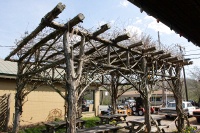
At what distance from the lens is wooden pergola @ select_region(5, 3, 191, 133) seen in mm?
6383

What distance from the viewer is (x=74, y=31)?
6.96 meters

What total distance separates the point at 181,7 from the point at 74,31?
15.7 ft

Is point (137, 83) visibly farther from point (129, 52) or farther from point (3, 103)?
point (3, 103)

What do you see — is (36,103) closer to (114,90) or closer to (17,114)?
(17,114)

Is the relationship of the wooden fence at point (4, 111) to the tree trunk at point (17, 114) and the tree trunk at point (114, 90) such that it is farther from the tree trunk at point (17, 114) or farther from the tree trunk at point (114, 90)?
the tree trunk at point (114, 90)

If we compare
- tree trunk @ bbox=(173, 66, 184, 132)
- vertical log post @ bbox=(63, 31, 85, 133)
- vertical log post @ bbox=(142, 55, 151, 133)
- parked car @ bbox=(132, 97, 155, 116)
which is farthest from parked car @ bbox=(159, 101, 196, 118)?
vertical log post @ bbox=(63, 31, 85, 133)

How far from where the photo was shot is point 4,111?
1415cm

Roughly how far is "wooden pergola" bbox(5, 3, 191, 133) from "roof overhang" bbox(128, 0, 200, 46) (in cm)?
348

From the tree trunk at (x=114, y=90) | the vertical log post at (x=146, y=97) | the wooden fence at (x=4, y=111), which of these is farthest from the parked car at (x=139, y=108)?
the wooden fence at (x=4, y=111)

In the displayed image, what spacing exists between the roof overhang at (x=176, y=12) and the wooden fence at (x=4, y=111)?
1369cm

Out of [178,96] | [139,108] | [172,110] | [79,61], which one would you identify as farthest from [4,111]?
[139,108]

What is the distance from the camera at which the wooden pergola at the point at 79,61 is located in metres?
6.38

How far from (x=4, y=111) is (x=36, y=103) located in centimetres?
273

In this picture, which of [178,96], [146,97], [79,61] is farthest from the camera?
[178,96]
